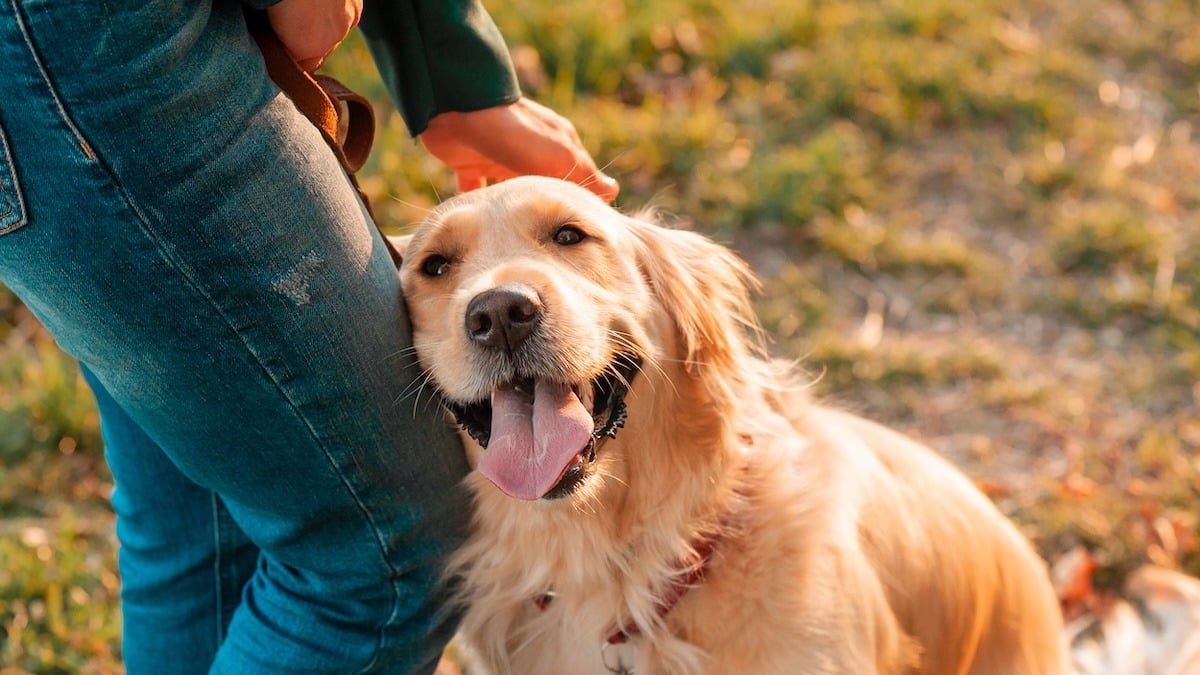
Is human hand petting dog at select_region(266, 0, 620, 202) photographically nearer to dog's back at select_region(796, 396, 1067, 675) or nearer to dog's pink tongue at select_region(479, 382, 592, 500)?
dog's pink tongue at select_region(479, 382, 592, 500)

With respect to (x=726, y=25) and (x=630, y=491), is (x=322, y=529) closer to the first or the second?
(x=630, y=491)

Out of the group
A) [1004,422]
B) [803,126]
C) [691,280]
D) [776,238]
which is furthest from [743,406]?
[803,126]

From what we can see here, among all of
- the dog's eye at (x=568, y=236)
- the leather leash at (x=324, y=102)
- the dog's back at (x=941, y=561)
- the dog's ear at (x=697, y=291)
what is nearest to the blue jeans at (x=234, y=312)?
the leather leash at (x=324, y=102)

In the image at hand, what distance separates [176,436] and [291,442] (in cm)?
17

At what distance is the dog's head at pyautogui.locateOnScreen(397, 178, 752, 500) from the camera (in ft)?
6.35

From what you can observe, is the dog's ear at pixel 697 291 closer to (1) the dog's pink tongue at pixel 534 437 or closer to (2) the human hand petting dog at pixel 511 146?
(2) the human hand petting dog at pixel 511 146

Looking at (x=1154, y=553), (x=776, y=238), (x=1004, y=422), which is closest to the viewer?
(x=1154, y=553)

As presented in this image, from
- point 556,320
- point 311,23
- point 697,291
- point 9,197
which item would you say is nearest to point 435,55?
point 311,23

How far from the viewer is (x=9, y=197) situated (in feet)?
4.59

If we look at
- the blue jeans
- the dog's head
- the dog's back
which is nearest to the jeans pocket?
the blue jeans

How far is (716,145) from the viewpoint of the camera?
5.03m

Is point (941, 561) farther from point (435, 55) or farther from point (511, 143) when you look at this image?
point (435, 55)

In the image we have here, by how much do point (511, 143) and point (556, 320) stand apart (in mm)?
426

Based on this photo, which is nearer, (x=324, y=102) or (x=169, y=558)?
(x=324, y=102)
